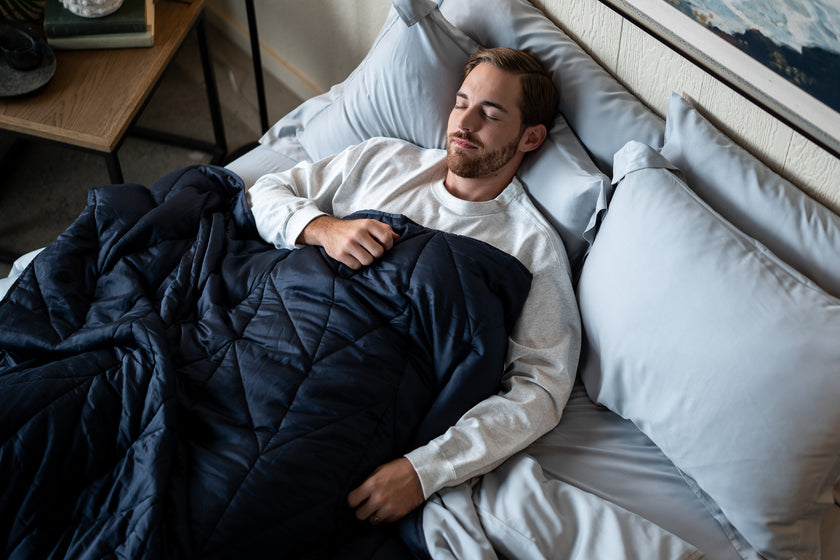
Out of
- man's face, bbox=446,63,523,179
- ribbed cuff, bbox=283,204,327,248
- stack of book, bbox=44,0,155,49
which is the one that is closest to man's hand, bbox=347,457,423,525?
ribbed cuff, bbox=283,204,327,248

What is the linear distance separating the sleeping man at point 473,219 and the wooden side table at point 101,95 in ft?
1.11

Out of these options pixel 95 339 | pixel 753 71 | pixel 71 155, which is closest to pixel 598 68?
pixel 753 71

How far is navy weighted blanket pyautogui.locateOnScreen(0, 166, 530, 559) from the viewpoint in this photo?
109cm

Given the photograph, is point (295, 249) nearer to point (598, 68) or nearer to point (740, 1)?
point (598, 68)

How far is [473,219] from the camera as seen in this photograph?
4.97ft

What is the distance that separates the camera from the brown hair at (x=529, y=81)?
4.96ft

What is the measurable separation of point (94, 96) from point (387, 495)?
1.11 m

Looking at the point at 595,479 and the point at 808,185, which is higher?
the point at 808,185

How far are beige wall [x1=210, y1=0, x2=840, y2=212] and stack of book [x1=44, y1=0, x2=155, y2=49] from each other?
0.61m

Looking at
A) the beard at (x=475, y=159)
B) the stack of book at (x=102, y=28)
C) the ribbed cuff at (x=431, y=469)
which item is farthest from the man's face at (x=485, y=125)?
the stack of book at (x=102, y=28)

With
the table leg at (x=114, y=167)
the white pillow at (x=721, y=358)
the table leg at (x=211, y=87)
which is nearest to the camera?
the white pillow at (x=721, y=358)

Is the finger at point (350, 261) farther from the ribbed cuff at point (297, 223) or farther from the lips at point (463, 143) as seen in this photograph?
the lips at point (463, 143)

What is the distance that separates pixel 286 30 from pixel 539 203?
1.37 m

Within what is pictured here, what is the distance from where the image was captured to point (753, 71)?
4.15 feet
